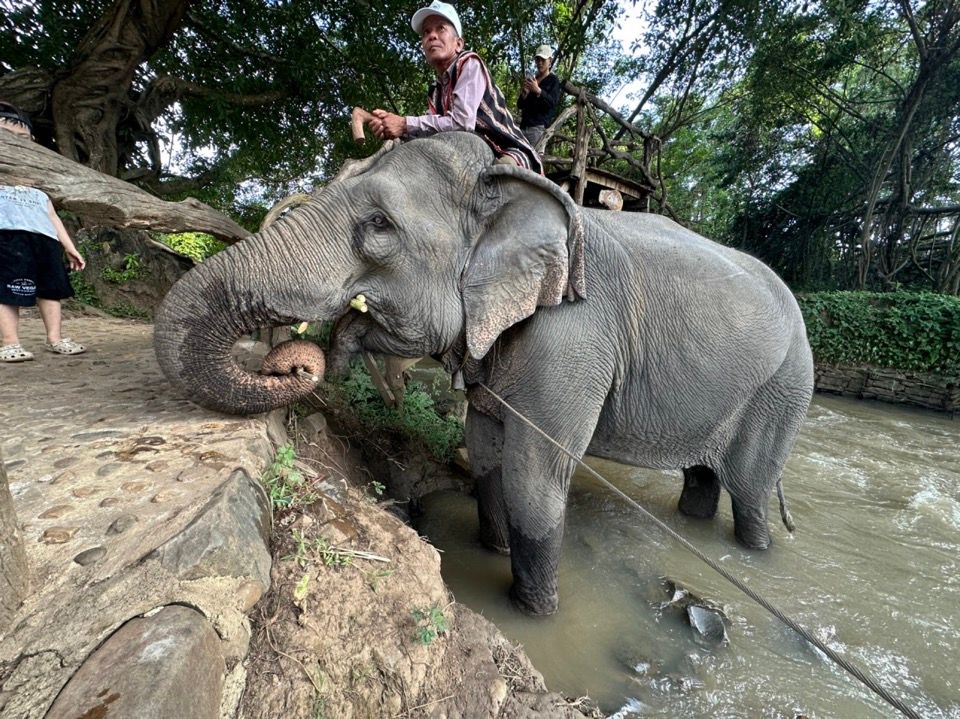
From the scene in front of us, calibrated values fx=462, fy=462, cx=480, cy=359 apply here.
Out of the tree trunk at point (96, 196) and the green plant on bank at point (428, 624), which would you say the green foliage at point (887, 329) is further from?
the tree trunk at point (96, 196)

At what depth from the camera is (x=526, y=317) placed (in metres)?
2.11

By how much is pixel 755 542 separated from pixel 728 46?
42.2ft

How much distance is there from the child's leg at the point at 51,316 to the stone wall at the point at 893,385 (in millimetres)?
11599

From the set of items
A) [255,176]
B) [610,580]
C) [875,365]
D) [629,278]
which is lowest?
[610,580]

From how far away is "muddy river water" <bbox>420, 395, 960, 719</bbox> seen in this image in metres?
2.11

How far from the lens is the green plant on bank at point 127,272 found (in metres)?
6.75

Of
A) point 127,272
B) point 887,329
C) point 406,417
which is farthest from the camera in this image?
point 887,329

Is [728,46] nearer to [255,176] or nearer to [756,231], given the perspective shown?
[756,231]

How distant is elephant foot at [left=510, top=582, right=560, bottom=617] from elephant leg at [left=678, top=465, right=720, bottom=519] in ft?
5.40

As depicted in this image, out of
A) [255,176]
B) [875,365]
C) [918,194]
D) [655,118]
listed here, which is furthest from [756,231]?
[255,176]

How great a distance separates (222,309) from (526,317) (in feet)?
4.12

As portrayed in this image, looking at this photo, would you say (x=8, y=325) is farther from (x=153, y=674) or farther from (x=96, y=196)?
(x=153, y=674)

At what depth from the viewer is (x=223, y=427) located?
205cm

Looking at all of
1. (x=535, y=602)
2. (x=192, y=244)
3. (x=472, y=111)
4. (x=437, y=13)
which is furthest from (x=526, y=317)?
(x=192, y=244)
